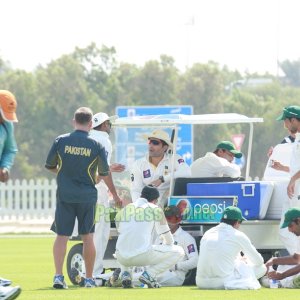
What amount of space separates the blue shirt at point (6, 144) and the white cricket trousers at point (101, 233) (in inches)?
165

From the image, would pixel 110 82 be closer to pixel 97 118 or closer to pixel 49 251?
pixel 49 251

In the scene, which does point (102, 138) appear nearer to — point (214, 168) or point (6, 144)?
point (214, 168)

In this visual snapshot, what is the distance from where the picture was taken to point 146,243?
52.2ft

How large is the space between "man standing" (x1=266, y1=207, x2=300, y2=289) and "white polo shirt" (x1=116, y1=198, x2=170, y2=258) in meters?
1.37

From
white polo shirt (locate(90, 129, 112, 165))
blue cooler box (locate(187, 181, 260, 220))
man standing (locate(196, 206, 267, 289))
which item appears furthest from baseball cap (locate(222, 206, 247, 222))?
white polo shirt (locate(90, 129, 112, 165))

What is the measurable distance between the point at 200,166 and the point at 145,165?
2.87ft

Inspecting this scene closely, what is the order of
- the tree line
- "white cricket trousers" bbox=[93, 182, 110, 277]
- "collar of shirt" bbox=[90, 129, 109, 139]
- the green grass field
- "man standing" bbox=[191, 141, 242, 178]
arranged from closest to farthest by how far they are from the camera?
the green grass field → "collar of shirt" bbox=[90, 129, 109, 139] → "white cricket trousers" bbox=[93, 182, 110, 277] → "man standing" bbox=[191, 141, 242, 178] → the tree line

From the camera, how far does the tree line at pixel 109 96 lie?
6059 cm

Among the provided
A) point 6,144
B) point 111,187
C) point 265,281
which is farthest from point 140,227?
point 6,144

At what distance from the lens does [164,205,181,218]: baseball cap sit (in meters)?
16.8

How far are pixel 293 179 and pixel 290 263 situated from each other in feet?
3.71

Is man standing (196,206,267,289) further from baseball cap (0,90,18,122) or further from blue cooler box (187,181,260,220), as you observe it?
baseball cap (0,90,18,122)

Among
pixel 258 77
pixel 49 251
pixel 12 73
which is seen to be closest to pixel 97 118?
pixel 49 251

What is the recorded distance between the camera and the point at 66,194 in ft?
51.2
